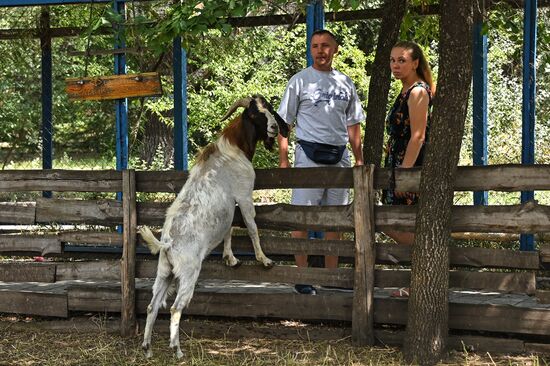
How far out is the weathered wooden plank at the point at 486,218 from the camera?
5.76m

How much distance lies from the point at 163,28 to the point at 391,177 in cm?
198

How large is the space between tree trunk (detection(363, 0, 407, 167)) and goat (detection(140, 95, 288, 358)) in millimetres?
1436

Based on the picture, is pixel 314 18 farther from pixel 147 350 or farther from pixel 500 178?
pixel 147 350

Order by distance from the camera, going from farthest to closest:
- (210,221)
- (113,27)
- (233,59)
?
1. (233,59)
2. (113,27)
3. (210,221)

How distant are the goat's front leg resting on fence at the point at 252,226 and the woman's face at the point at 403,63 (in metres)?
1.55

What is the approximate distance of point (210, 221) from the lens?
6.14 m

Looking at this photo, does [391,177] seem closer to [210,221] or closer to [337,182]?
[337,182]

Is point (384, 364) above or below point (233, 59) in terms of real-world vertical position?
below

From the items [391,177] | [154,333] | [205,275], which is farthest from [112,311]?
[391,177]

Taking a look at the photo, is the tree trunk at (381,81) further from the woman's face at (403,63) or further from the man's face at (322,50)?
the woman's face at (403,63)

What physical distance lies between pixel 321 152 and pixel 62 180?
7.29 feet

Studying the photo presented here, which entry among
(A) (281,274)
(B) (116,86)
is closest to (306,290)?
(A) (281,274)

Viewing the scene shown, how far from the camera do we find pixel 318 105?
6.86 m

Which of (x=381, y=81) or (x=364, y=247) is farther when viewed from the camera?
(x=381, y=81)
